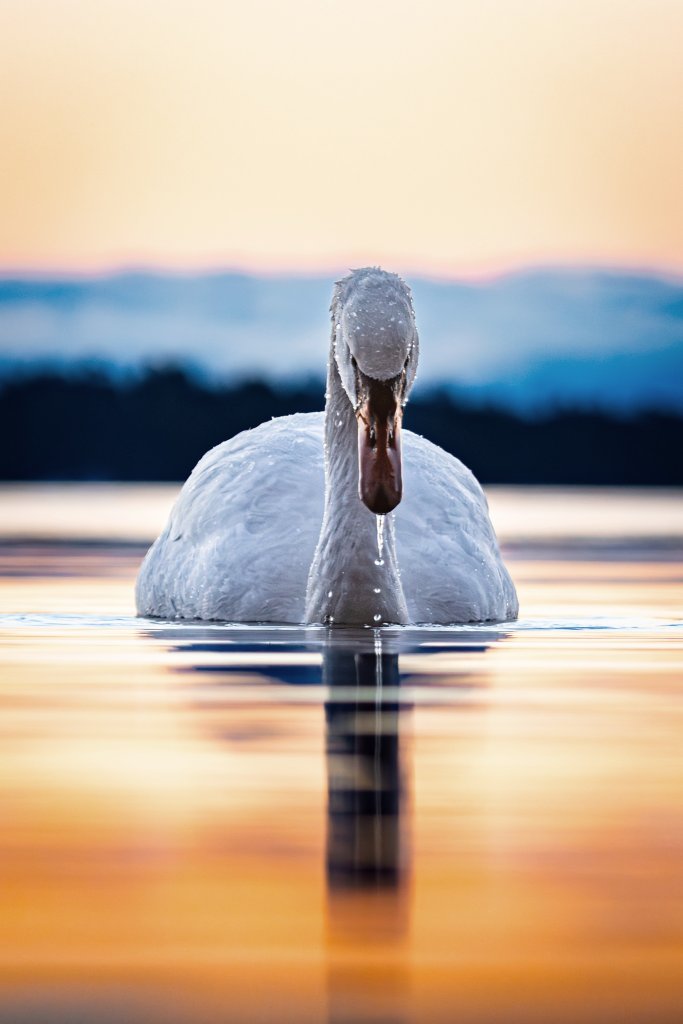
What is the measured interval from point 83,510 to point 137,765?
4104 cm

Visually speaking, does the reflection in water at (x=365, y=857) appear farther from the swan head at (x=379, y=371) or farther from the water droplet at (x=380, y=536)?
the water droplet at (x=380, y=536)

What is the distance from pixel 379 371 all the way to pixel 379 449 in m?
0.45

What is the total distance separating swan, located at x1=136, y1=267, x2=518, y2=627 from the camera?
39.0 feet

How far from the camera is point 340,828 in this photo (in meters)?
6.48

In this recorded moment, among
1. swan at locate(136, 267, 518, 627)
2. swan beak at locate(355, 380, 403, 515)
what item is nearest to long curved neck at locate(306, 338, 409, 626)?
swan at locate(136, 267, 518, 627)

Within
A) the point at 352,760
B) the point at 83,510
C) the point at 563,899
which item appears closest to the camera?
the point at 563,899

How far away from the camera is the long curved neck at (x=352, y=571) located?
41.2ft

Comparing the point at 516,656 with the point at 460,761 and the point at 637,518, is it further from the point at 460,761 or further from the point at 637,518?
the point at 637,518

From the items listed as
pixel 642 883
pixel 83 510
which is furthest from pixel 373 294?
pixel 83 510

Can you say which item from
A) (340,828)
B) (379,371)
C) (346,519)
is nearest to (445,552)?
(346,519)

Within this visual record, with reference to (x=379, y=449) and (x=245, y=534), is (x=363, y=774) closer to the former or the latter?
(x=379, y=449)

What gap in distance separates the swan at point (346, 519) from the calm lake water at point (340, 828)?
0.33 meters

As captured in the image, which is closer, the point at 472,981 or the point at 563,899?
the point at 472,981

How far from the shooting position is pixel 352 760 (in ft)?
25.8
